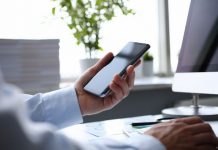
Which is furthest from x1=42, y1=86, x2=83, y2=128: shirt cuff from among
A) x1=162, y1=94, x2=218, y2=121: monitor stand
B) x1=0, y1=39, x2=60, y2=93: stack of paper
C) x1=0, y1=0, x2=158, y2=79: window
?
x1=0, y1=0, x2=158, y2=79: window

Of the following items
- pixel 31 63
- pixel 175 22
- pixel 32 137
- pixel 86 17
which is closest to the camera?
pixel 32 137

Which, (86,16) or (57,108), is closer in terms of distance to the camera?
(57,108)

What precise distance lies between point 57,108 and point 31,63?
0.42 metres

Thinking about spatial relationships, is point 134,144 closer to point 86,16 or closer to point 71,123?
point 71,123

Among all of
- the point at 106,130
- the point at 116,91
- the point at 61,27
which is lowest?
the point at 106,130

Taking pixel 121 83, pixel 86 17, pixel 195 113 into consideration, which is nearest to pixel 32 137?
pixel 121 83

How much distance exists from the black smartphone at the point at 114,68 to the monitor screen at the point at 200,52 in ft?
0.57

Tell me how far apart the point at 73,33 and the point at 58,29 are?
0.43 ft

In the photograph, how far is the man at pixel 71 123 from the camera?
39 centimetres

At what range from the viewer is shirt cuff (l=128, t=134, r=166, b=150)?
0.52 metres

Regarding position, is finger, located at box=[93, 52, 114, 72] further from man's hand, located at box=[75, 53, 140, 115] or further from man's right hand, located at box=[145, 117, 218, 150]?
man's right hand, located at box=[145, 117, 218, 150]

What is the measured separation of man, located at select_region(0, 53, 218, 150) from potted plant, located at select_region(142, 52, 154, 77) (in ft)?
2.64

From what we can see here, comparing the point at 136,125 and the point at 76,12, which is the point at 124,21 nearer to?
the point at 76,12

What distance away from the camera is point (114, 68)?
909 mm
